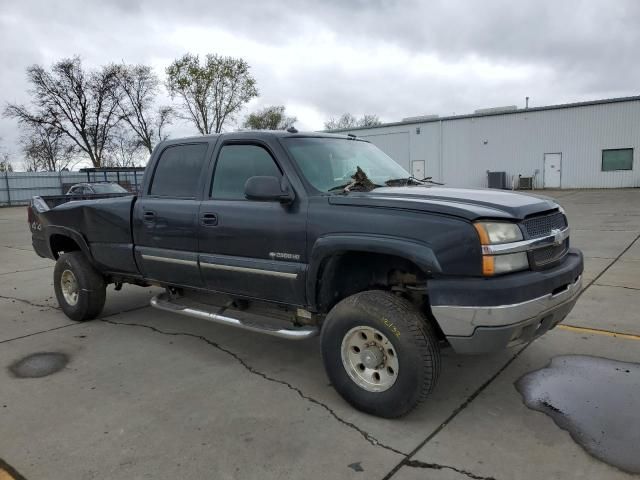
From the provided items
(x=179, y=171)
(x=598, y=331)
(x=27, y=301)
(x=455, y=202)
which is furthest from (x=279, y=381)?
(x=27, y=301)

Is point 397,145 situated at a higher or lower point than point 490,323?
higher

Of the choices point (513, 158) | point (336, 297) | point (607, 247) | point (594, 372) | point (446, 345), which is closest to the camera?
point (446, 345)

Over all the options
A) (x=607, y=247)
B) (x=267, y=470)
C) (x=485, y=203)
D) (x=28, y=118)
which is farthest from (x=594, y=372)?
(x=28, y=118)

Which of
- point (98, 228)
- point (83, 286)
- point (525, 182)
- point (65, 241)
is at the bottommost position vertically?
point (525, 182)

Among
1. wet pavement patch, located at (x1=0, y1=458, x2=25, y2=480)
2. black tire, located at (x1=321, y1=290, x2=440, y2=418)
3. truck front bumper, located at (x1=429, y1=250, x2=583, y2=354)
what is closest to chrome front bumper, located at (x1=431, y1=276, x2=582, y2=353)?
truck front bumper, located at (x1=429, y1=250, x2=583, y2=354)

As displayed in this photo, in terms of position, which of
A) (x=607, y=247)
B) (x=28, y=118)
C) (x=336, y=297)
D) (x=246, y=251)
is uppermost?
(x=28, y=118)

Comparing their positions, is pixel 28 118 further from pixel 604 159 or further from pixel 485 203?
pixel 485 203

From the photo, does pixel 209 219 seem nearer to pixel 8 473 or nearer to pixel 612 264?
pixel 8 473

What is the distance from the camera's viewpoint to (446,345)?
10.9 ft

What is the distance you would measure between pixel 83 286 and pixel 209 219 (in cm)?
226

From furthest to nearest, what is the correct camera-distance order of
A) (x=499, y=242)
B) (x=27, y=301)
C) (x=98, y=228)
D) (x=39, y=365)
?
(x=27, y=301)
(x=98, y=228)
(x=39, y=365)
(x=499, y=242)

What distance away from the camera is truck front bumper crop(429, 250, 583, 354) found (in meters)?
2.80

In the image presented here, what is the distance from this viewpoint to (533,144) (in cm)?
3061

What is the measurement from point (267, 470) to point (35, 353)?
3.10 metres
